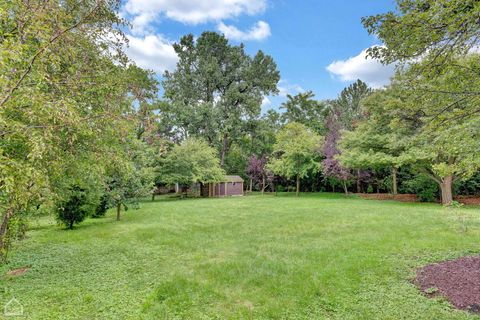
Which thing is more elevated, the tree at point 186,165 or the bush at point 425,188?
the tree at point 186,165

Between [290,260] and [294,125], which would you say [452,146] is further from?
[294,125]

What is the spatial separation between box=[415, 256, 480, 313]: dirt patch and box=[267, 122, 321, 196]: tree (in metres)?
15.9

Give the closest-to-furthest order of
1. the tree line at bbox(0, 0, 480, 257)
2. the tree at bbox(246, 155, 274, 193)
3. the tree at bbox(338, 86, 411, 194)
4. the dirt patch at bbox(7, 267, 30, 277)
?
the tree line at bbox(0, 0, 480, 257), the dirt patch at bbox(7, 267, 30, 277), the tree at bbox(338, 86, 411, 194), the tree at bbox(246, 155, 274, 193)

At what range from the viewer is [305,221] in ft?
30.4

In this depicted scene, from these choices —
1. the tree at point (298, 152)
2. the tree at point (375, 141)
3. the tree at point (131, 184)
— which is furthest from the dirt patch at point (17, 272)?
the tree at point (298, 152)

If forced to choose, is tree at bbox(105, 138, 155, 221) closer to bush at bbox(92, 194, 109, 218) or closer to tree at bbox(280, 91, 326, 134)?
bush at bbox(92, 194, 109, 218)

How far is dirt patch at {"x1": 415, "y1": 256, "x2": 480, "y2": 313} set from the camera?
353 cm

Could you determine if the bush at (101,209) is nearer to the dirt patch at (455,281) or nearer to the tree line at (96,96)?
the tree line at (96,96)

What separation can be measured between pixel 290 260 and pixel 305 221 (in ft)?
13.8

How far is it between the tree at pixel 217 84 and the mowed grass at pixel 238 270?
18.5 m

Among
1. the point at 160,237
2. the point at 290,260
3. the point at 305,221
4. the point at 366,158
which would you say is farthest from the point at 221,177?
the point at 290,260

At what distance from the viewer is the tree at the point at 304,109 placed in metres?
31.3

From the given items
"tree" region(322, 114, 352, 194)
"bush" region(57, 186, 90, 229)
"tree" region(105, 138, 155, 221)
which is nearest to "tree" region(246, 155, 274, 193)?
"tree" region(322, 114, 352, 194)

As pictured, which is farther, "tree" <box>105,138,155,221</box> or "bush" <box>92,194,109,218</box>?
"bush" <box>92,194,109,218</box>
